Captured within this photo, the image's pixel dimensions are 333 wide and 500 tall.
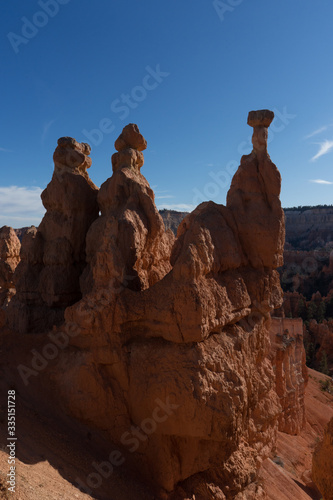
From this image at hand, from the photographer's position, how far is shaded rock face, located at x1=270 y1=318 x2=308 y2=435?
1678cm

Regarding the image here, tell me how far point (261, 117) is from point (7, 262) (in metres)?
11.3

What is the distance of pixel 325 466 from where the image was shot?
691cm

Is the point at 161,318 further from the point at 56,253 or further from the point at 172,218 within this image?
the point at 172,218

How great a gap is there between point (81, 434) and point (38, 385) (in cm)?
152

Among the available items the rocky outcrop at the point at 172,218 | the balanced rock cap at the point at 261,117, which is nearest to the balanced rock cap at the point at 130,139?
the balanced rock cap at the point at 261,117

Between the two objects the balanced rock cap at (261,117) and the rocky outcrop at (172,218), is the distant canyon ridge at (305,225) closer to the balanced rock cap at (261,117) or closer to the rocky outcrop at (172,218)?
the rocky outcrop at (172,218)

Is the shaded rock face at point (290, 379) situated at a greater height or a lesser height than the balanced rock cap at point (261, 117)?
lesser

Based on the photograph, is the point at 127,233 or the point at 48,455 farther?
the point at 127,233

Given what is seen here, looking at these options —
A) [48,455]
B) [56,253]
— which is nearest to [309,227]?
[56,253]

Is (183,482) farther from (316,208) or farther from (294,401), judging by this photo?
(316,208)

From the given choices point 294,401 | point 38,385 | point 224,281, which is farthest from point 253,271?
point 294,401

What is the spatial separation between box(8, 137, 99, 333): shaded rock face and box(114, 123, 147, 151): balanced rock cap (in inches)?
50.0

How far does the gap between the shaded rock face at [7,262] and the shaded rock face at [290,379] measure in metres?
11.9

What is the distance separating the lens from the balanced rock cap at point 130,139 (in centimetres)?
985
